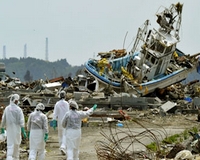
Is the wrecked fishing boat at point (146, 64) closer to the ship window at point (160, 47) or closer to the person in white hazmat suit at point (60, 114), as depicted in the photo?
the ship window at point (160, 47)

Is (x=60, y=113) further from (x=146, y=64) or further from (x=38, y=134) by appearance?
(x=146, y=64)

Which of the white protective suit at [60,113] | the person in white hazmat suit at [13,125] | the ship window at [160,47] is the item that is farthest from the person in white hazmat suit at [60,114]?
the ship window at [160,47]

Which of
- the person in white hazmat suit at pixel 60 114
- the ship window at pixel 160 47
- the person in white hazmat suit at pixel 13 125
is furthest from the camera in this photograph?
the ship window at pixel 160 47

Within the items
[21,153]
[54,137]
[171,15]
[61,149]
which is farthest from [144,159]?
[171,15]

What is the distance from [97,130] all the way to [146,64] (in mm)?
15311

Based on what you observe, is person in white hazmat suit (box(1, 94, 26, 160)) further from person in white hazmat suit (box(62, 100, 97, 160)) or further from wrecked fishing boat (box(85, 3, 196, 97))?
wrecked fishing boat (box(85, 3, 196, 97))

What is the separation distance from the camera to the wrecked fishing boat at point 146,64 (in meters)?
32.3

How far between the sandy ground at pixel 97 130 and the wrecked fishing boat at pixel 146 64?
8150 millimetres

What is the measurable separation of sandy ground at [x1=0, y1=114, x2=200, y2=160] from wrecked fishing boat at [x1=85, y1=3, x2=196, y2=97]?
321 inches

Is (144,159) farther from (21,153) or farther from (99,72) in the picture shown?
(99,72)

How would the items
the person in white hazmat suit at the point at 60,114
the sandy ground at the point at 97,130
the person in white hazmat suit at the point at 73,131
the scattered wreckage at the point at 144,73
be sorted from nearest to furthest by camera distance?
1. the person in white hazmat suit at the point at 73,131
2. the sandy ground at the point at 97,130
3. the person in white hazmat suit at the point at 60,114
4. the scattered wreckage at the point at 144,73

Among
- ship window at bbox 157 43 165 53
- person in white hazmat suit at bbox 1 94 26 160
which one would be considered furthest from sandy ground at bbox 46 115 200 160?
ship window at bbox 157 43 165 53

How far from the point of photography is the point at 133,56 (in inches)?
1346

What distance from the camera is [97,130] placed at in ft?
62.8
